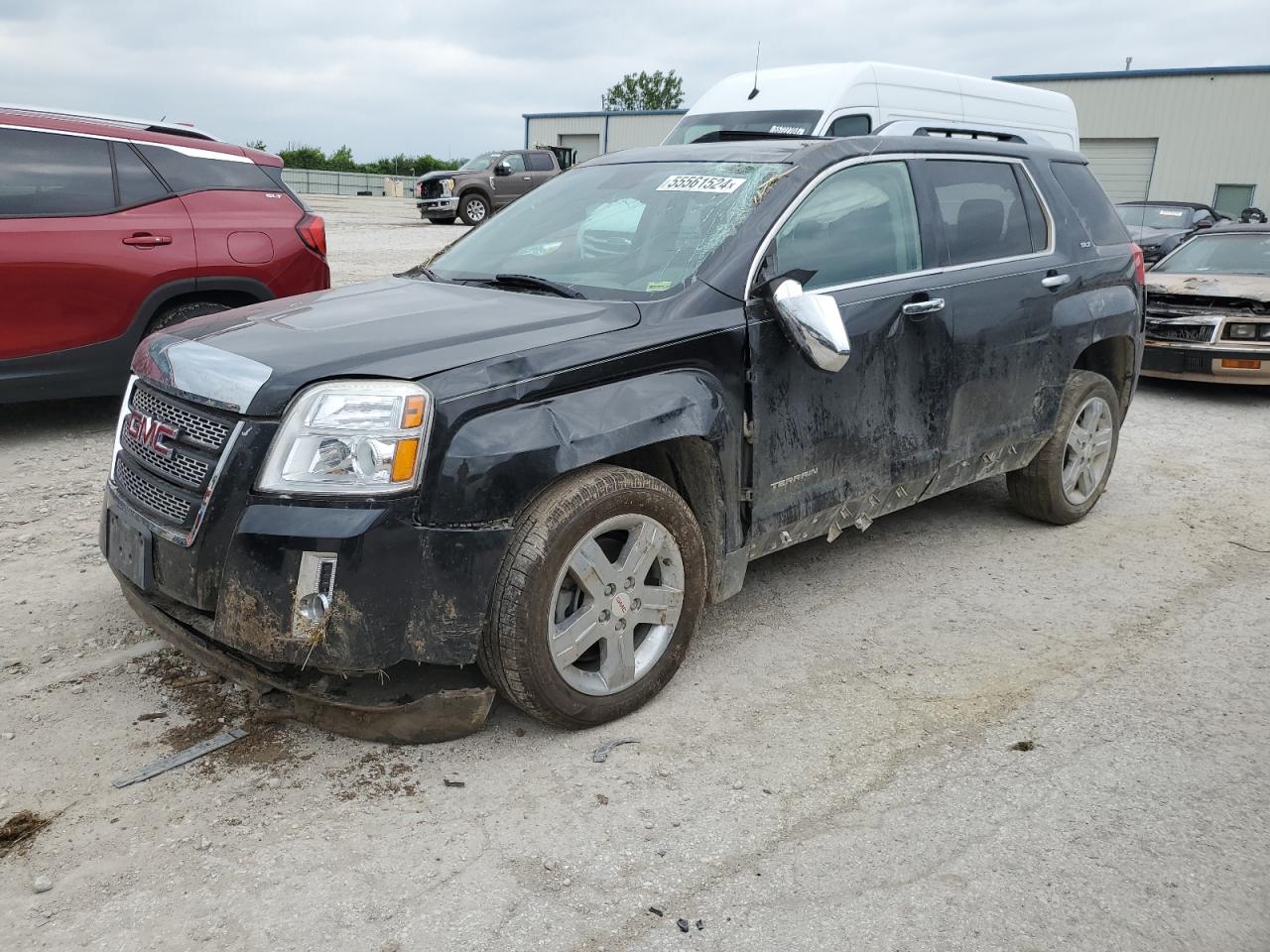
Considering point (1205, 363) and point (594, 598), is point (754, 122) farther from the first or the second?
point (594, 598)

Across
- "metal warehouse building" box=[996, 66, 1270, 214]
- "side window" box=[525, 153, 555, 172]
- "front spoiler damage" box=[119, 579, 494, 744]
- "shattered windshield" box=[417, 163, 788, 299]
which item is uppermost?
"metal warehouse building" box=[996, 66, 1270, 214]

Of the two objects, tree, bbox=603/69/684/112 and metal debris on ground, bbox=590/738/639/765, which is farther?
tree, bbox=603/69/684/112

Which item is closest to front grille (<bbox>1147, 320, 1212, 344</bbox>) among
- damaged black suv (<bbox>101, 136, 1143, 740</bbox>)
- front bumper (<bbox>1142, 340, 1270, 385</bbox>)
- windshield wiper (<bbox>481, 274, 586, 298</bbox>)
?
front bumper (<bbox>1142, 340, 1270, 385</bbox>)

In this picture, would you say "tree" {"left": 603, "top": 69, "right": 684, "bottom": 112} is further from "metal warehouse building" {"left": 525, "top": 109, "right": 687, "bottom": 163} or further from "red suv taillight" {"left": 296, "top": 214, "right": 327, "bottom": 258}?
"red suv taillight" {"left": 296, "top": 214, "right": 327, "bottom": 258}

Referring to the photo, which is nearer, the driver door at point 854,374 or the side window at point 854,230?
the driver door at point 854,374

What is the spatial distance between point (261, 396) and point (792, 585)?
244cm

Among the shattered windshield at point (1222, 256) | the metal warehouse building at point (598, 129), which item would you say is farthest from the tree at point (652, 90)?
the shattered windshield at point (1222, 256)

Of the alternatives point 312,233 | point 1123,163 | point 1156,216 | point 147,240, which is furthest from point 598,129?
point 147,240

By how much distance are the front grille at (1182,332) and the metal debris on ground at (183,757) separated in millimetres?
8365

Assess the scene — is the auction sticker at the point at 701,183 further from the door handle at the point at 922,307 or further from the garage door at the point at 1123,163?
the garage door at the point at 1123,163

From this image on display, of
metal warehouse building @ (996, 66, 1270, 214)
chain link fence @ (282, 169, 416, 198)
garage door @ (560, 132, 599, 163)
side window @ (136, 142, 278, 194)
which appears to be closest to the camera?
side window @ (136, 142, 278, 194)

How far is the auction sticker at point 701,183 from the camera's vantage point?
3.85 meters

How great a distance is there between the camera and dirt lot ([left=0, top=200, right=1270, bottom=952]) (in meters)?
2.45

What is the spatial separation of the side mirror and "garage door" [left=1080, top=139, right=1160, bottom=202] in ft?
93.8
